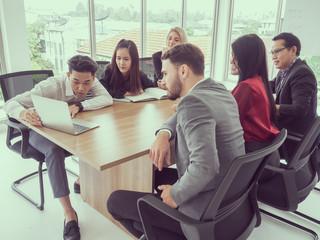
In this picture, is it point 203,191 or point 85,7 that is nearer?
point 203,191

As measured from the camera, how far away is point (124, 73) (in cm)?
253

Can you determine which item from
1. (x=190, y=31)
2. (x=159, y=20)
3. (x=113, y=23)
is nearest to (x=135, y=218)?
(x=113, y=23)

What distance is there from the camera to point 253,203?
4.15 feet

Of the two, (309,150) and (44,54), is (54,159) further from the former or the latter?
(44,54)

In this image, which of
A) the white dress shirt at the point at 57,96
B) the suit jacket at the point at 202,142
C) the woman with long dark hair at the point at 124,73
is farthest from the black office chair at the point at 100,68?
the suit jacket at the point at 202,142

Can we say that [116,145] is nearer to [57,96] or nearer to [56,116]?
[56,116]

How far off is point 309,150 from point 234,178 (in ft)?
2.57

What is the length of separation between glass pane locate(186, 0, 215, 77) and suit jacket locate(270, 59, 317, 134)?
319cm

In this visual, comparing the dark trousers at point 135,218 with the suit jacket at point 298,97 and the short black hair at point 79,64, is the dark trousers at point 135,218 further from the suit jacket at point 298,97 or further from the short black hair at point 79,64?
the suit jacket at point 298,97

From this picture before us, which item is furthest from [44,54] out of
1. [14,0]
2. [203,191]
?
[203,191]

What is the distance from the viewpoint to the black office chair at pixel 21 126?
187cm

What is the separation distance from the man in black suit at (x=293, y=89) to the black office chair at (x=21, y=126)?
5.70ft

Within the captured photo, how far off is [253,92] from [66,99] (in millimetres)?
1307

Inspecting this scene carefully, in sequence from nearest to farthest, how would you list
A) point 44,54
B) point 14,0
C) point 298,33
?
point 14,0
point 44,54
point 298,33
